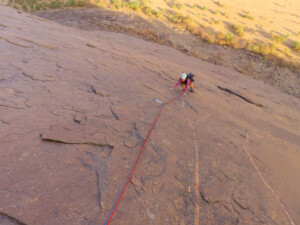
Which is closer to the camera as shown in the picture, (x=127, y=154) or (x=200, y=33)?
(x=127, y=154)

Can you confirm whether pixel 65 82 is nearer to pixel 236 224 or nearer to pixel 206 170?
pixel 206 170

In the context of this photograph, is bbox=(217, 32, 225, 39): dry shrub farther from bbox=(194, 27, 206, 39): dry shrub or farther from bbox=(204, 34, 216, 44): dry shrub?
bbox=(194, 27, 206, 39): dry shrub

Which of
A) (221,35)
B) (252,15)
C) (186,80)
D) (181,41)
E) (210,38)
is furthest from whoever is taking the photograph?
(252,15)

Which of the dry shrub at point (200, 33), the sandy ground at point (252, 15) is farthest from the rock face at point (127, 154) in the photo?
the sandy ground at point (252, 15)

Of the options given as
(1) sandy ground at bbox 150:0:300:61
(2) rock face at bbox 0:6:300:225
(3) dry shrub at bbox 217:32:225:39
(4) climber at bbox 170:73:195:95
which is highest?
(1) sandy ground at bbox 150:0:300:61

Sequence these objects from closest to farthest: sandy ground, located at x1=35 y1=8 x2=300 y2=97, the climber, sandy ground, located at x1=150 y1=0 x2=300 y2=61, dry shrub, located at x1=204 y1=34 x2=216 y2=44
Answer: the climber < sandy ground, located at x1=35 y1=8 x2=300 y2=97 < dry shrub, located at x1=204 y1=34 x2=216 y2=44 < sandy ground, located at x1=150 y1=0 x2=300 y2=61

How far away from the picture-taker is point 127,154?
280 cm

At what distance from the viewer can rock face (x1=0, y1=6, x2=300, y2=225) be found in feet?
6.79

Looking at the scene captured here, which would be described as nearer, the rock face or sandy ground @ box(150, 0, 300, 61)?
the rock face

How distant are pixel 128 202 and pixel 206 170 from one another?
130 centimetres

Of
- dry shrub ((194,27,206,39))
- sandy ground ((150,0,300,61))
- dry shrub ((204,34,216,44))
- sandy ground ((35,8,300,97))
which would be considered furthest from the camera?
sandy ground ((150,0,300,61))

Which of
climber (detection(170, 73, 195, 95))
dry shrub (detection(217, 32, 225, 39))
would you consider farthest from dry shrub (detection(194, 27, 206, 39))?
climber (detection(170, 73, 195, 95))

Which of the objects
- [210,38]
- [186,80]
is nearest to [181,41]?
[210,38]

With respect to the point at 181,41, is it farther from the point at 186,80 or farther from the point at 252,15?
the point at 252,15
